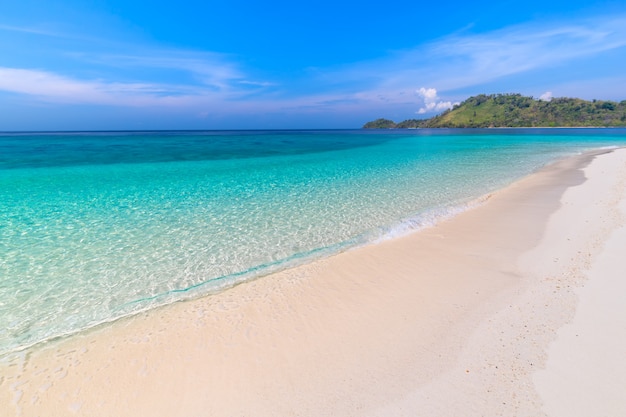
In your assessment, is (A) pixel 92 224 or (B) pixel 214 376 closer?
(B) pixel 214 376

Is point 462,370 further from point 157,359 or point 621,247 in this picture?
point 621,247

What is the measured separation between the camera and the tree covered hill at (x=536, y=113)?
5689 inches

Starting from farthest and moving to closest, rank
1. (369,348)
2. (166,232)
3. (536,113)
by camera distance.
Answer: (536,113) < (166,232) < (369,348)

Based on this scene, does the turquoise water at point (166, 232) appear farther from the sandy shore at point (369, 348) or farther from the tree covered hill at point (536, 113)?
the tree covered hill at point (536, 113)

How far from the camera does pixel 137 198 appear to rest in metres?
14.5

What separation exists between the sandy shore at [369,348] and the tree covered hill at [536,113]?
594 feet

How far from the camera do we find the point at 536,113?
156 m

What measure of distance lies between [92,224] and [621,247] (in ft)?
50.8

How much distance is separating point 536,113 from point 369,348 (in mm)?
197665

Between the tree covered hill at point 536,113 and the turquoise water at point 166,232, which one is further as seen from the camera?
the tree covered hill at point 536,113

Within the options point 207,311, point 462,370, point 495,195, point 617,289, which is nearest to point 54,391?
point 207,311

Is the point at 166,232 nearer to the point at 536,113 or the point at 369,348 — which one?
the point at 369,348

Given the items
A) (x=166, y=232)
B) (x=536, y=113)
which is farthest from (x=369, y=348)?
(x=536, y=113)

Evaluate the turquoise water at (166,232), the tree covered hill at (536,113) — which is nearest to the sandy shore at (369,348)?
the turquoise water at (166,232)
